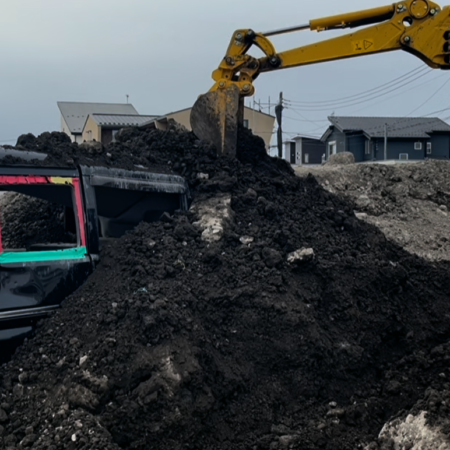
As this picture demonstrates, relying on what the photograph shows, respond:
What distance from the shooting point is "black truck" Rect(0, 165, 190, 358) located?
4320 mm

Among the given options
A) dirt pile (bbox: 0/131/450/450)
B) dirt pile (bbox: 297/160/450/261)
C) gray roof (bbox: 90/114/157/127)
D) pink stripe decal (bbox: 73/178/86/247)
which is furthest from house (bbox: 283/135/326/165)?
pink stripe decal (bbox: 73/178/86/247)

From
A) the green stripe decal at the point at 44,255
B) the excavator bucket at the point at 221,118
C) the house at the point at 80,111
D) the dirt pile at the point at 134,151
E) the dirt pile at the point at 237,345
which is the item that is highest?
the house at the point at 80,111

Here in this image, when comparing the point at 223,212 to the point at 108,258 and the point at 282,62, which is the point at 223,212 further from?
the point at 282,62

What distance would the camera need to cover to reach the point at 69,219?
20.2 feet

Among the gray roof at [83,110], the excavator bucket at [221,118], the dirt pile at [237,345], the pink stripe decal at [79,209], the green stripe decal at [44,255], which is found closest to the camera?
the dirt pile at [237,345]

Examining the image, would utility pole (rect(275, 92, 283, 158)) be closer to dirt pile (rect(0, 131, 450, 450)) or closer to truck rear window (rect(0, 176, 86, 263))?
truck rear window (rect(0, 176, 86, 263))

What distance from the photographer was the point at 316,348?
4844 millimetres

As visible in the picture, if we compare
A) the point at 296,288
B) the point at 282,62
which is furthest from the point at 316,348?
the point at 282,62

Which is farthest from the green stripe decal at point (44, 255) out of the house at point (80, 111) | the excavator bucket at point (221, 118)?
the house at point (80, 111)

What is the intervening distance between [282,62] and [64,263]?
4276mm

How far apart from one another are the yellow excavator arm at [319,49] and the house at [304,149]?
120 ft

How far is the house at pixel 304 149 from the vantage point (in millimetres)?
44031

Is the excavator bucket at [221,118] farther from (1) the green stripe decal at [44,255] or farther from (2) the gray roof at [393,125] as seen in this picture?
(2) the gray roof at [393,125]

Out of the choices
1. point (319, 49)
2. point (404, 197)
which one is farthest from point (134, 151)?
point (404, 197)
